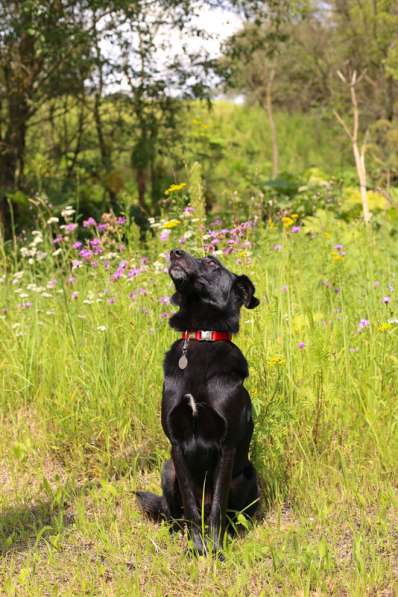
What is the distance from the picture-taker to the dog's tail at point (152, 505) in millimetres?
3490

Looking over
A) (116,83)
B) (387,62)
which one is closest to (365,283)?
(116,83)

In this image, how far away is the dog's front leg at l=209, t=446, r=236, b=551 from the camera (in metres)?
3.10

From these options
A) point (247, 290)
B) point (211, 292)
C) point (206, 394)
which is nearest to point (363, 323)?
point (247, 290)

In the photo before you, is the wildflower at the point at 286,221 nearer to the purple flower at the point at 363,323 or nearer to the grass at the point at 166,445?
the grass at the point at 166,445

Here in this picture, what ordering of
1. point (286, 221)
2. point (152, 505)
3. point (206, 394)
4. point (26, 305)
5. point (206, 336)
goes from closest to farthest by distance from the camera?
point (206, 394), point (206, 336), point (152, 505), point (26, 305), point (286, 221)

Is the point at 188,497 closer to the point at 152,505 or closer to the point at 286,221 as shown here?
the point at 152,505

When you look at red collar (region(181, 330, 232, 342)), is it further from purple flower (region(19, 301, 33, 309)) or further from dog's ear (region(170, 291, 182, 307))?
purple flower (region(19, 301, 33, 309))

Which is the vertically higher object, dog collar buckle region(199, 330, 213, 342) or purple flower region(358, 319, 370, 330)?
dog collar buckle region(199, 330, 213, 342)

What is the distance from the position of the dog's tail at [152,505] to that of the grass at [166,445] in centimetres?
5

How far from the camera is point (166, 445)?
412 centimetres

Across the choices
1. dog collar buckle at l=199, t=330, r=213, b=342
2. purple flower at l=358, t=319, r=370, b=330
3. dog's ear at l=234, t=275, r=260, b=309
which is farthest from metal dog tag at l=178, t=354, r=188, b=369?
purple flower at l=358, t=319, r=370, b=330

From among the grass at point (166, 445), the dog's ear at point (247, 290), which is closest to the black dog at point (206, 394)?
the dog's ear at point (247, 290)

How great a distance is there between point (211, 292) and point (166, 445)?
1.24m

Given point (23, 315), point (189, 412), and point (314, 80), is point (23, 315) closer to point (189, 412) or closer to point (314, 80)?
point (189, 412)
